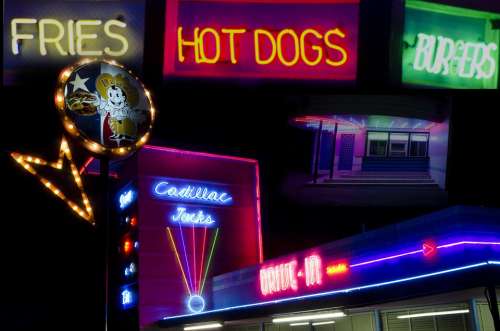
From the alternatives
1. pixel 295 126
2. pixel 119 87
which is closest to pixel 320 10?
pixel 119 87

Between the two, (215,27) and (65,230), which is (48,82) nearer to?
(215,27)

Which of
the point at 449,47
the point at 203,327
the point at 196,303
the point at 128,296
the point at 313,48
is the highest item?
the point at 449,47

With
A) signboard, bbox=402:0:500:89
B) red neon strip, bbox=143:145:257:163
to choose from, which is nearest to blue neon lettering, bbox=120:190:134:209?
red neon strip, bbox=143:145:257:163

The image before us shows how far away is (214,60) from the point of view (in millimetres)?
10773

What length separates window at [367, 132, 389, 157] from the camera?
789 inches

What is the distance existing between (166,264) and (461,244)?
12.9 metres

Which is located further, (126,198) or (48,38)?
(126,198)

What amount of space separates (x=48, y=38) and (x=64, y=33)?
0.25 m

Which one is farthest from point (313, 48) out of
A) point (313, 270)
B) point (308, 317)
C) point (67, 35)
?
point (313, 270)

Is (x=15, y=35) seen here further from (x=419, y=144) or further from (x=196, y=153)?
(x=196, y=153)

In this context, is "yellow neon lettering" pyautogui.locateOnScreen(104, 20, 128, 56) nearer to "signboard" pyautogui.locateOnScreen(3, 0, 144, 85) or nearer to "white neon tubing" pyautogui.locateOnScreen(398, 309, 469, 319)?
"signboard" pyautogui.locateOnScreen(3, 0, 144, 85)

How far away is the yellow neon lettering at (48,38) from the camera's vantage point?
10.3 meters

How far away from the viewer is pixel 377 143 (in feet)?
66.3

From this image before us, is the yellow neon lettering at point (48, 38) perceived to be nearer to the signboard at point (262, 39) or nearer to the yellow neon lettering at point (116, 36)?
the yellow neon lettering at point (116, 36)
